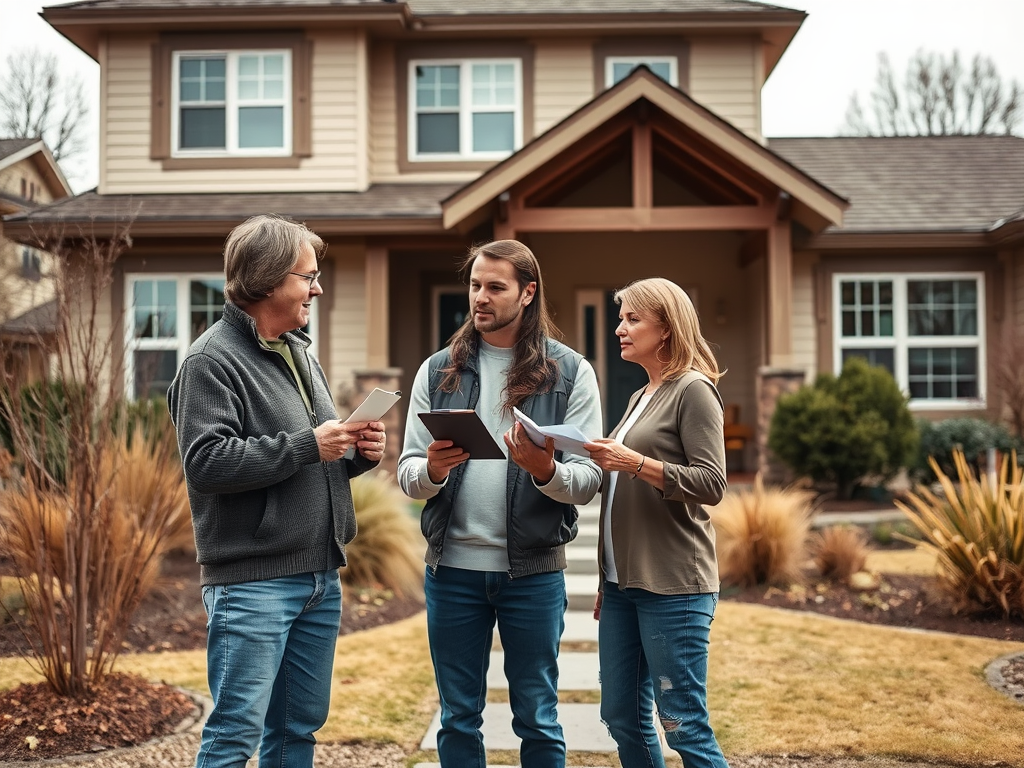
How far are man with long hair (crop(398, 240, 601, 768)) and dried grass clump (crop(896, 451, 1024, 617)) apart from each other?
153 inches

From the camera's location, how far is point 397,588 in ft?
24.3

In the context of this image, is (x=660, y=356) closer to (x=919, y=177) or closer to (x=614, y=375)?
(x=614, y=375)

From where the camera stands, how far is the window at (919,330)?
39.0 feet

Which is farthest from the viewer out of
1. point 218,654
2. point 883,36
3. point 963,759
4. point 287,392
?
point 883,36

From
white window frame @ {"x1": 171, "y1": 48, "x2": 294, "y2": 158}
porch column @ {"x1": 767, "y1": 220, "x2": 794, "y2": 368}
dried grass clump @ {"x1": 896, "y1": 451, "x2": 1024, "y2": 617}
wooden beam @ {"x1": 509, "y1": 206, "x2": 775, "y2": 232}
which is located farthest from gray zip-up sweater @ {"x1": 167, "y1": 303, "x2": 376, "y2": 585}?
white window frame @ {"x1": 171, "y1": 48, "x2": 294, "y2": 158}

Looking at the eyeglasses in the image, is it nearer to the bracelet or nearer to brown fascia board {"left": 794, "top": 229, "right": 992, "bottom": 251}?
the bracelet

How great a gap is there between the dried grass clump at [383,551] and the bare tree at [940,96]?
78.3 feet

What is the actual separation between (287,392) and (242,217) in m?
8.72

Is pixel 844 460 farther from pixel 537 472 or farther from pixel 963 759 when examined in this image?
pixel 537 472

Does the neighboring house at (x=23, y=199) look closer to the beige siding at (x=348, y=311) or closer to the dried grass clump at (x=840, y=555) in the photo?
the beige siding at (x=348, y=311)

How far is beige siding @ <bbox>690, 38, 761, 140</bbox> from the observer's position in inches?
496

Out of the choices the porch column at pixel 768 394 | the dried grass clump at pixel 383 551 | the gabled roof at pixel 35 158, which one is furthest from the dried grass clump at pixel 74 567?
the gabled roof at pixel 35 158

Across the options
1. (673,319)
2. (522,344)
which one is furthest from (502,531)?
(673,319)

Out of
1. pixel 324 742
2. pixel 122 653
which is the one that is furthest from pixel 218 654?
pixel 122 653
